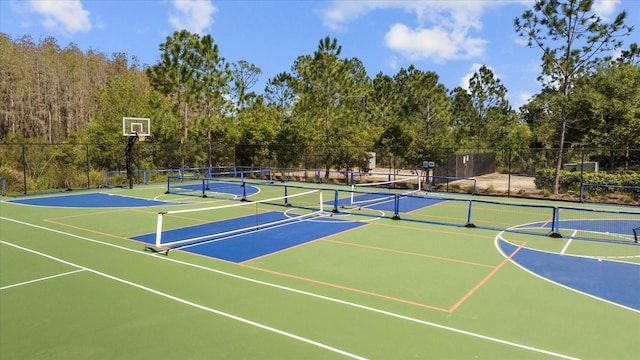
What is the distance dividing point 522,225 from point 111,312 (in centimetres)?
1380

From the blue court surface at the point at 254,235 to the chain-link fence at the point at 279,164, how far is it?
997cm

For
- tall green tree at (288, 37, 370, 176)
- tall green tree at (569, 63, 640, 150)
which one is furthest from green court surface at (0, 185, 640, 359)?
tall green tree at (288, 37, 370, 176)

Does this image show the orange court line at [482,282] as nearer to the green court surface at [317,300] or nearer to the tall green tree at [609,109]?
the green court surface at [317,300]

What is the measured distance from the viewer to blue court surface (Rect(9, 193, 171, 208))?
19891 millimetres

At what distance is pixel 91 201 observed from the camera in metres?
21.2

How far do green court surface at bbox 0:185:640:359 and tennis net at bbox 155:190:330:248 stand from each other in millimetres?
793

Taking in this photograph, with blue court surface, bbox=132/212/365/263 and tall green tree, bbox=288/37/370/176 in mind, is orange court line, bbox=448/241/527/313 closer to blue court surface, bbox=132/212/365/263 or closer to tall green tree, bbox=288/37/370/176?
blue court surface, bbox=132/212/365/263

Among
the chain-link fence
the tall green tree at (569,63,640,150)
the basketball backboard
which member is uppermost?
the tall green tree at (569,63,640,150)

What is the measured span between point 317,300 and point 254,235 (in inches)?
232

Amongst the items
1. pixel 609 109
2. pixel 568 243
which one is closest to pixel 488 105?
pixel 609 109

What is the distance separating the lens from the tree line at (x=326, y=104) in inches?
1016

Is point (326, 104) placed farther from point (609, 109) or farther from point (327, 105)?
point (609, 109)

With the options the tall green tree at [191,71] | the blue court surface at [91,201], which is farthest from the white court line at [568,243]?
the tall green tree at [191,71]

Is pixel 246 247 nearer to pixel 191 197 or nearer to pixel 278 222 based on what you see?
pixel 278 222
